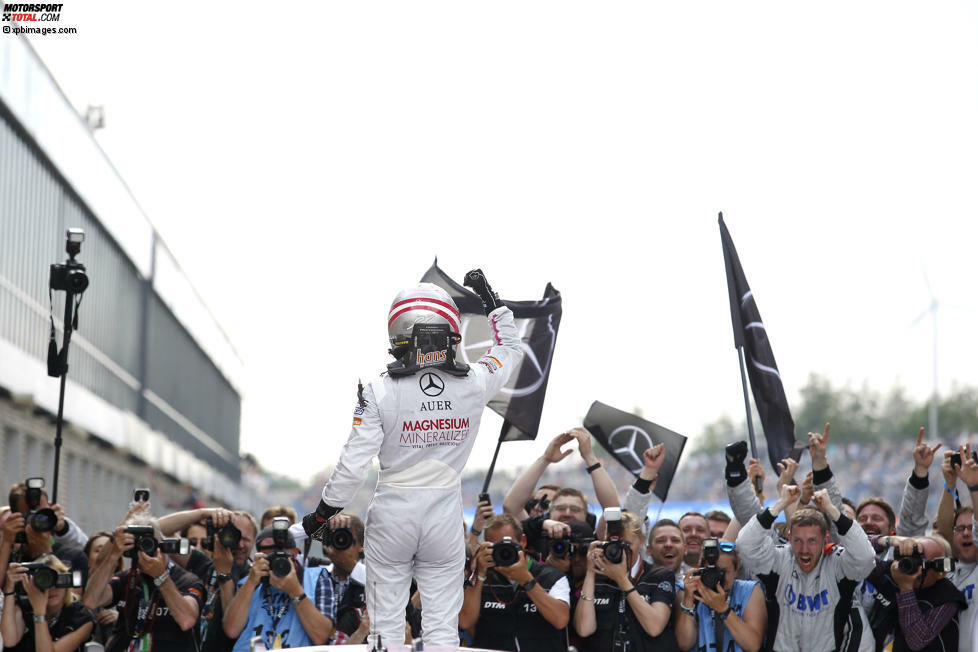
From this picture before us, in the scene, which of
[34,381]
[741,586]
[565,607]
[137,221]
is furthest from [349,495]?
[137,221]

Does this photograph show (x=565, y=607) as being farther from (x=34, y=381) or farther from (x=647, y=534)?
(x=34, y=381)

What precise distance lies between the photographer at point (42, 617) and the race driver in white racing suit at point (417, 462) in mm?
1975

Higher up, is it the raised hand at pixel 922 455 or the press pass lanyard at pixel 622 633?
the raised hand at pixel 922 455

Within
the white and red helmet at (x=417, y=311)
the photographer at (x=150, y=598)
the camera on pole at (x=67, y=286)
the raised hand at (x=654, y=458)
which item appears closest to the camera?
the white and red helmet at (x=417, y=311)

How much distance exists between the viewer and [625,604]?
27.1 feet

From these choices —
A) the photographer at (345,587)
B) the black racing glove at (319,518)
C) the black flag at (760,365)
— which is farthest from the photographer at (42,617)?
the black flag at (760,365)

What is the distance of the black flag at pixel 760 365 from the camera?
33.3 ft

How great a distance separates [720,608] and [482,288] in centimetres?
248

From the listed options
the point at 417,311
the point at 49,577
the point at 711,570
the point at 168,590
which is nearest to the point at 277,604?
the point at 168,590

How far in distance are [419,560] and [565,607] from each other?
1343mm

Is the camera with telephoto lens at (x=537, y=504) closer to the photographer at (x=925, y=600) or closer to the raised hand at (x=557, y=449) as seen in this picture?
the raised hand at (x=557, y=449)

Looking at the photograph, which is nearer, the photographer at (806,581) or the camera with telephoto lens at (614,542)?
the camera with telephoto lens at (614,542)

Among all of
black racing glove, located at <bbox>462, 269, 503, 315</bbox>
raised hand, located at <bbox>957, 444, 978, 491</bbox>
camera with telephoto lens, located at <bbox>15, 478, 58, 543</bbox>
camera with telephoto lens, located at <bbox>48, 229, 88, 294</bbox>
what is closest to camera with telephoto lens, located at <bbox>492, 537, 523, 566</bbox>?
black racing glove, located at <bbox>462, 269, 503, 315</bbox>

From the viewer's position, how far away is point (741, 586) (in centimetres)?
839
